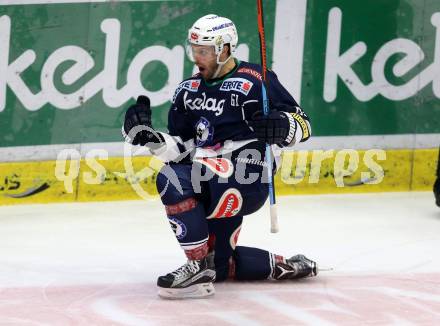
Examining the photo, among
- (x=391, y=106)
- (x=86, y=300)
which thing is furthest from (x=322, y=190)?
(x=86, y=300)

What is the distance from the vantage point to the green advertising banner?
6.80 metres

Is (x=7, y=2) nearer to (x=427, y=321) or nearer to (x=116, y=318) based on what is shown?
(x=116, y=318)

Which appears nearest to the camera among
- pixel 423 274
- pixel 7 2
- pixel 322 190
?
pixel 423 274

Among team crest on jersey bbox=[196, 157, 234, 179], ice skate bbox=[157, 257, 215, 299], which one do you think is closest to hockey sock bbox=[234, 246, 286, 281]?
ice skate bbox=[157, 257, 215, 299]

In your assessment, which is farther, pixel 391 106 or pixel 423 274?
pixel 391 106

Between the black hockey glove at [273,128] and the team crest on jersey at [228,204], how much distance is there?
10.6 inches

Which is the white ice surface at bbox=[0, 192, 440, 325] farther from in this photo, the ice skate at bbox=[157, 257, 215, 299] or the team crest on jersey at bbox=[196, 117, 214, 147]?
the team crest on jersey at bbox=[196, 117, 214, 147]

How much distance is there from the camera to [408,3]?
7277 mm

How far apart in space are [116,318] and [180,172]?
2.15 ft

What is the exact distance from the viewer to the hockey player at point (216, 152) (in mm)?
4758

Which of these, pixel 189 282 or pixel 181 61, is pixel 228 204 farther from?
pixel 181 61

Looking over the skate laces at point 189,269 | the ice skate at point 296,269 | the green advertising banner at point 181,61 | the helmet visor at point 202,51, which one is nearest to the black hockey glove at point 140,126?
the helmet visor at point 202,51

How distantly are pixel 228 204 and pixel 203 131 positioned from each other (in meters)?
0.36

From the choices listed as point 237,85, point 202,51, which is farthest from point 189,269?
point 202,51
